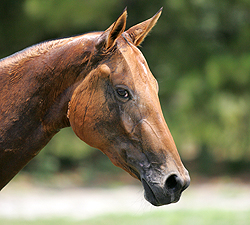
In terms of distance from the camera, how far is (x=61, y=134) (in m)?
9.63

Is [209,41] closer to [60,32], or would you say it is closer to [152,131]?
[60,32]

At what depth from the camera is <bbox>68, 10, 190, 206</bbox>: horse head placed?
1743 millimetres

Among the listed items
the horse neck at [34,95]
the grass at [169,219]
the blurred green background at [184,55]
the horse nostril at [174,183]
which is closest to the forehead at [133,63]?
the horse neck at [34,95]

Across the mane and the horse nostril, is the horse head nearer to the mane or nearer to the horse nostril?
the horse nostril

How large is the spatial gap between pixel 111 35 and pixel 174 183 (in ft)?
2.83

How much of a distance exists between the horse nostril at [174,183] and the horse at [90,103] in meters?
0.07

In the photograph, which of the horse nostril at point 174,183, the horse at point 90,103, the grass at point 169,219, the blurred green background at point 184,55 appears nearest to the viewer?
the horse nostril at point 174,183

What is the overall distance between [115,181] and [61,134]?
6.79 feet

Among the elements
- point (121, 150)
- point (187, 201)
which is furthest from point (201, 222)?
point (121, 150)

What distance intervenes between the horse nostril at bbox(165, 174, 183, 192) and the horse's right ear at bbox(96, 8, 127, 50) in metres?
0.79

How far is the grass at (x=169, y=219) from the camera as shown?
19.9 ft

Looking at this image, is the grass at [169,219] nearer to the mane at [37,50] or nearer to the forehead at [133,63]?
the mane at [37,50]

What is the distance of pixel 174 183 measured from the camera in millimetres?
1725

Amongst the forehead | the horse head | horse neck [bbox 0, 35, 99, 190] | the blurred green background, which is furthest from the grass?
the forehead
